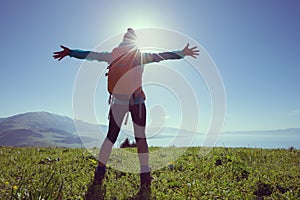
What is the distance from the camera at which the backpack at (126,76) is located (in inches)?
214

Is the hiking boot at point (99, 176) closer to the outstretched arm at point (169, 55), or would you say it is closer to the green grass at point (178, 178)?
the green grass at point (178, 178)

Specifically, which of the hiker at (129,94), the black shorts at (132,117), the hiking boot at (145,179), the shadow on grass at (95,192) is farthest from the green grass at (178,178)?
the black shorts at (132,117)

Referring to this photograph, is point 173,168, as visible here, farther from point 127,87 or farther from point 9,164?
point 9,164

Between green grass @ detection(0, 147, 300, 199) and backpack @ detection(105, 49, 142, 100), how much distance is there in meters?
2.14

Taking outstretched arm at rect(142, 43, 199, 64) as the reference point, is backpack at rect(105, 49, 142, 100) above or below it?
below

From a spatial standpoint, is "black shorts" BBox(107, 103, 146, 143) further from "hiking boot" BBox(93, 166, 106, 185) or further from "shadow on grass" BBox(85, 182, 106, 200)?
"shadow on grass" BBox(85, 182, 106, 200)

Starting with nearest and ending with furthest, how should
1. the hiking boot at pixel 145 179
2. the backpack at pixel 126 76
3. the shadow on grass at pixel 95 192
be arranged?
the shadow on grass at pixel 95 192, the backpack at pixel 126 76, the hiking boot at pixel 145 179

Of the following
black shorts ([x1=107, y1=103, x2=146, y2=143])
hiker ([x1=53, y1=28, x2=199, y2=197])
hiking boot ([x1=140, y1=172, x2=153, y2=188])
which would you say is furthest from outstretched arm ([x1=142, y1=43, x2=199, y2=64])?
hiking boot ([x1=140, y1=172, x2=153, y2=188])

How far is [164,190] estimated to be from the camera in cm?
539

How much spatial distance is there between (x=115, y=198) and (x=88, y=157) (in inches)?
138

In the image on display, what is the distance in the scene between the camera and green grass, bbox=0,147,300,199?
16.2ft

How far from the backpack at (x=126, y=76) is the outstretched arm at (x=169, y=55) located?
0.23 meters

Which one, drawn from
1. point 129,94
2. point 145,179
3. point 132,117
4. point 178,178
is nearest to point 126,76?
point 129,94

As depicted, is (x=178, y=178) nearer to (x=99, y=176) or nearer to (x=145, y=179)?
(x=145, y=179)
